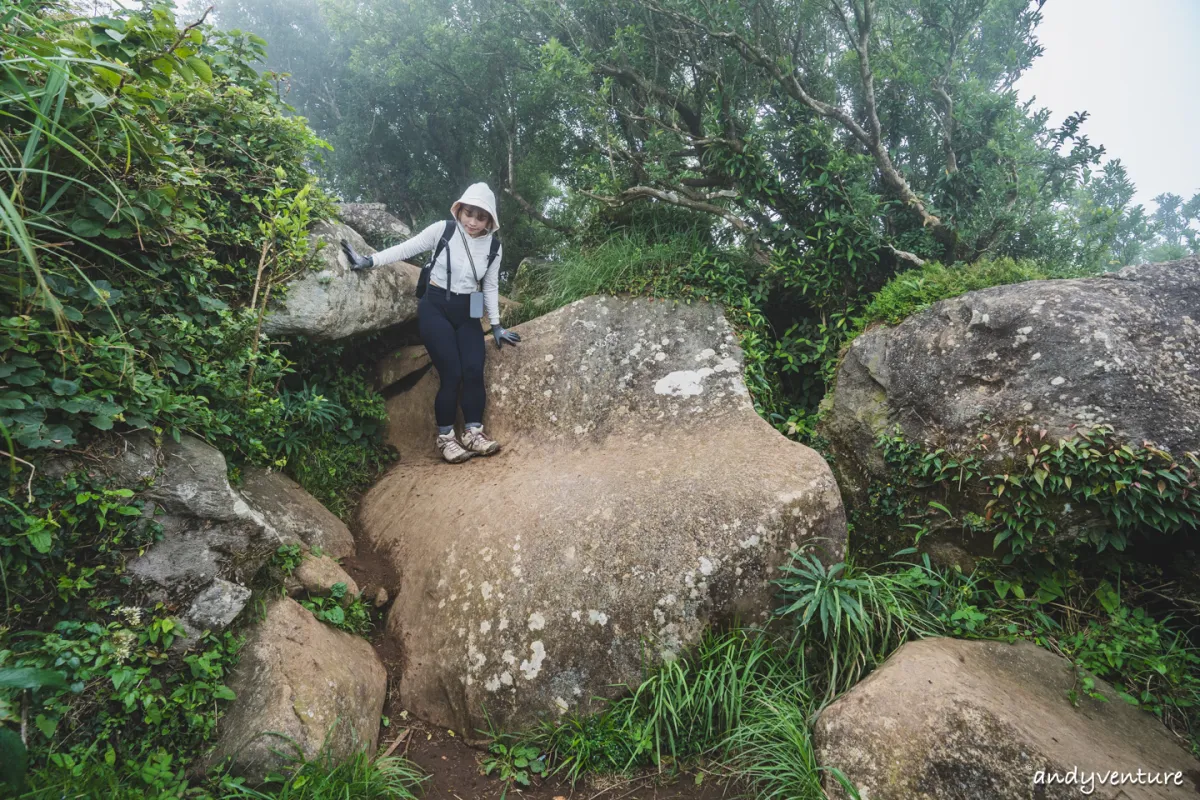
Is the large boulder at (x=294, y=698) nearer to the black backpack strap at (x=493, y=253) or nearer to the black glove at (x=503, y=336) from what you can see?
the black glove at (x=503, y=336)

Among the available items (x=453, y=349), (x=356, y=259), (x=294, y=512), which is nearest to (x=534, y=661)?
(x=294, y=512)

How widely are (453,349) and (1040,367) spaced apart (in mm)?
4293

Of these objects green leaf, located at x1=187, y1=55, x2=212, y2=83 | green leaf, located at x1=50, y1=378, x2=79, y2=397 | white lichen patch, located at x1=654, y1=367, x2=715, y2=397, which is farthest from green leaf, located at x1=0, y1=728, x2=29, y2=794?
white lichen patch, located at x1=654, y1=367, x2=715, y2=397

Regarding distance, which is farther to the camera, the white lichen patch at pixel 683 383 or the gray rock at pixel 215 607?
the white lichen patch at pixel 683 383

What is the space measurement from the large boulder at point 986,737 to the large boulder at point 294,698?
242 centimetres

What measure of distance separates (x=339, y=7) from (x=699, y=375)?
908 cm

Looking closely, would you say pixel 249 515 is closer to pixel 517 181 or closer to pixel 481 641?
pixel 481 641

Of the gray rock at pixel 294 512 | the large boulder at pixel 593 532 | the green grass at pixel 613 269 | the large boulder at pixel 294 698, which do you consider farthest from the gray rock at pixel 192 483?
the green grass at pixel 613 269

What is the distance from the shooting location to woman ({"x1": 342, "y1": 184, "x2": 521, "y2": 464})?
4.94 meters

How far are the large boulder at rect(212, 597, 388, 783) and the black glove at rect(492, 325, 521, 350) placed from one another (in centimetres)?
284

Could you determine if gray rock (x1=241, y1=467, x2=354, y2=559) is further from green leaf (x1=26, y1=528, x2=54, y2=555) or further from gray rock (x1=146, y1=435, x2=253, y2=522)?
green leaf (x1=26, y1=528, x2=54, y2=555)

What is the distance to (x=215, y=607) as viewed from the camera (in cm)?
277

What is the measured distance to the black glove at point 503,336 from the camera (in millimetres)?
5359

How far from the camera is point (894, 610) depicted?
3338 millimetres
